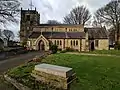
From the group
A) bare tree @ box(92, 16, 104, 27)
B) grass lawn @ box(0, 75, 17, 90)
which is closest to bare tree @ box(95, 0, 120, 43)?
bare tree @ box(92, 16, 104, 27)

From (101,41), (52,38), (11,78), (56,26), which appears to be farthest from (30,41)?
(11,78)

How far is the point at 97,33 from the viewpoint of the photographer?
56719 millimetres

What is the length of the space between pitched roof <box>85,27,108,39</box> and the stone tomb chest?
46.2 metres

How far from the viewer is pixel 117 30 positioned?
54.4m

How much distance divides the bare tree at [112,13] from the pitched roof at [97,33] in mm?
2833

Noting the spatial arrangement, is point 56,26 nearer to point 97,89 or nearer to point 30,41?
point 30,41

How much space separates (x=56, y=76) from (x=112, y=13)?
4692 cm

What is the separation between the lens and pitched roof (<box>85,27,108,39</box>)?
55.7 m

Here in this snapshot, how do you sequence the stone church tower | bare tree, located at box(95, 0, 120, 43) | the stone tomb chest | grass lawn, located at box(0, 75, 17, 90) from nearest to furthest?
the stone tomb chest
grass lawn, located at box(0, 75, 17, 90)
bare tree, located at box(95, 0, 120, 43)
the stone church tower

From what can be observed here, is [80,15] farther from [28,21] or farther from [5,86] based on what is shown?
[5,86]

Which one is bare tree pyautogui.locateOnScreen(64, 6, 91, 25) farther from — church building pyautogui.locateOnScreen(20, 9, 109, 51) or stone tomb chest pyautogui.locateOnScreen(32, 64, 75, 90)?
stone tomb chest pyautogui.locateOnScreen(32, 64, 75, 90)

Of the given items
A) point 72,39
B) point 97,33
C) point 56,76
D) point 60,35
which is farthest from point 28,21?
point 56,76

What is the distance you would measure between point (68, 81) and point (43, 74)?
1.65 m

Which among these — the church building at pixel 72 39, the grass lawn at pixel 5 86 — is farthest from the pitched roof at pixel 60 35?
the grass lawn at pixel 5 86
